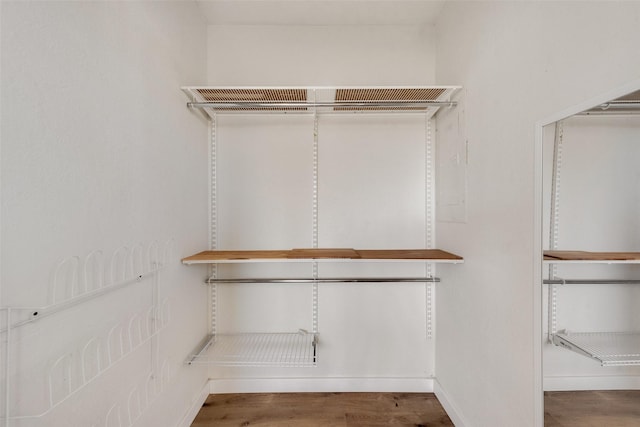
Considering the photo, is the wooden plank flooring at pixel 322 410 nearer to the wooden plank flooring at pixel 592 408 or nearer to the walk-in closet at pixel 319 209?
the walk-in closet at pixel 319 209

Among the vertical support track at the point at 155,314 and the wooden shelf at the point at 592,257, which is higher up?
the wooden shelf at the point at 592,257

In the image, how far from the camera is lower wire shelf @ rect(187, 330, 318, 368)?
153 cm

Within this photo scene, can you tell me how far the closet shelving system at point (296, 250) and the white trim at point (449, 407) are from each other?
1.49 ft

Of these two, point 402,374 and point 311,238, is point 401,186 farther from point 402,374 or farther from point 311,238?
point 402,374

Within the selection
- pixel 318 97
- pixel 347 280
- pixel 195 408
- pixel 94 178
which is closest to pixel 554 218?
pixel 347 280

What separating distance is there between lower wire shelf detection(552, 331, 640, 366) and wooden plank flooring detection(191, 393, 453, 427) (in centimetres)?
112

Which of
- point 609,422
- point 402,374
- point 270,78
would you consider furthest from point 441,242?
point 270,78

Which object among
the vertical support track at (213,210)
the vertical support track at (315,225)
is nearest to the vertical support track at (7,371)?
the vertical support track at (213,210)

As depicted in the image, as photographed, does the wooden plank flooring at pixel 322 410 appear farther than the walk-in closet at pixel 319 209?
Yes

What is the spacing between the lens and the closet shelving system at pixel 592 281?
0.62 m

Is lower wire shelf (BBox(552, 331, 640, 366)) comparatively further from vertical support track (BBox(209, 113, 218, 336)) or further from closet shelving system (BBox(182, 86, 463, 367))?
vertical support track (BBox(209, 113, 218, 336))

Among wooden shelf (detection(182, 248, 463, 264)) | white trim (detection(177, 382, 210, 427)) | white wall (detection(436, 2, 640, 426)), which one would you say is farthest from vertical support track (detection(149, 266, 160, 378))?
white wall (detection(436, 2, 640, 426))

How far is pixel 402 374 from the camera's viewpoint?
1.79m

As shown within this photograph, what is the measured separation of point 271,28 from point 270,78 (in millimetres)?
340
